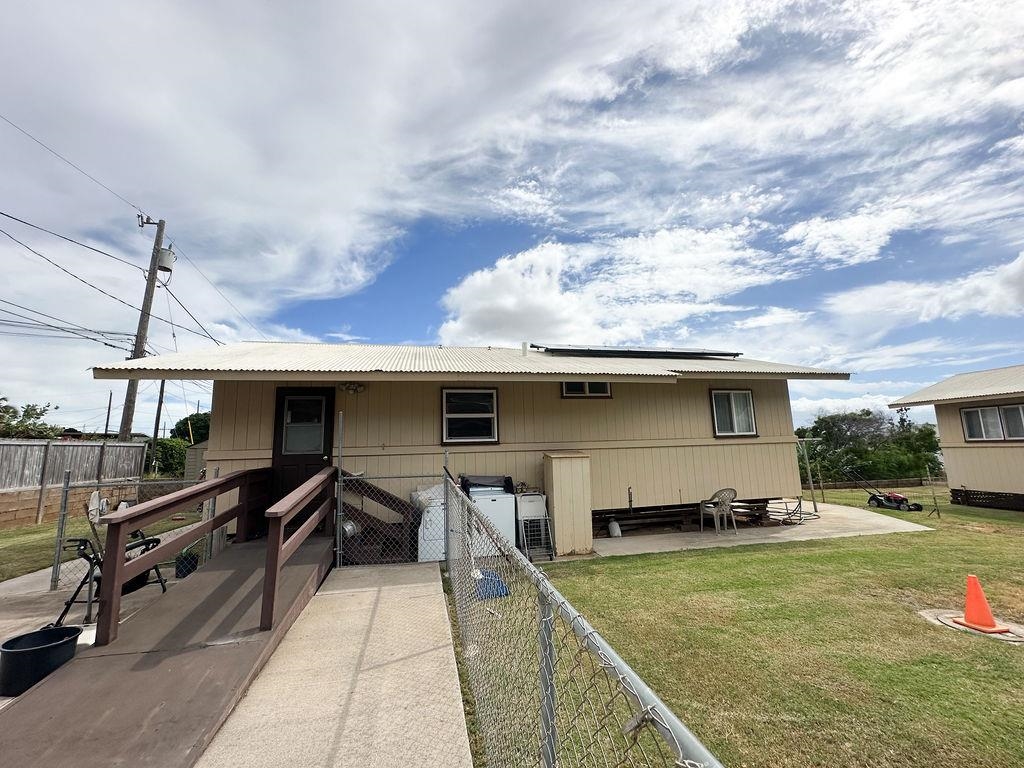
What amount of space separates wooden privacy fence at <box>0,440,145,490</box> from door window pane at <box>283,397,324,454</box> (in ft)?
20.8

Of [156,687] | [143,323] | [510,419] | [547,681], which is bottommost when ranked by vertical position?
[156,687]

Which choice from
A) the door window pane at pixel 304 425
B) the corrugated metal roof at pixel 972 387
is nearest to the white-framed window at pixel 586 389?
the door window pane at pixel 304 425

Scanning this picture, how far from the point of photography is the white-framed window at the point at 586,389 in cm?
810

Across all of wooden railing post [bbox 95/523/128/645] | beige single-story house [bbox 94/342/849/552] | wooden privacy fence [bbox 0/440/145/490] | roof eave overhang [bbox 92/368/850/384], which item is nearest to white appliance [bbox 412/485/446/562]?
beige single-story house [bbox 94/342/849/552]

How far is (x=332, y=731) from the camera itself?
227cm

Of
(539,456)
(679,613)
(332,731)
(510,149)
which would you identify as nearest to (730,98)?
(510,149)

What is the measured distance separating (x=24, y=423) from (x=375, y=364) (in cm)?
1962

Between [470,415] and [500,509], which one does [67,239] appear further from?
[500,509]

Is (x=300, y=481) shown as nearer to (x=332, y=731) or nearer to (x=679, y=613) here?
(x=332, y=731)

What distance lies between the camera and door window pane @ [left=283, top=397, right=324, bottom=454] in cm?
686

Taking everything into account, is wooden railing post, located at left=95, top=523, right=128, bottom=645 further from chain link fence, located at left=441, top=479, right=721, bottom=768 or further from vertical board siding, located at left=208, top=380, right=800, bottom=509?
vertical board siding, located at left=208, top=380, right=800, bottom=509

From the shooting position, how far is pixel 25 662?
2818 millimetres

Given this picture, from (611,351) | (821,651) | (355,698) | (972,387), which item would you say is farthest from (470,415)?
(972,387)

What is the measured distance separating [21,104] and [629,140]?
11546 millimetres
